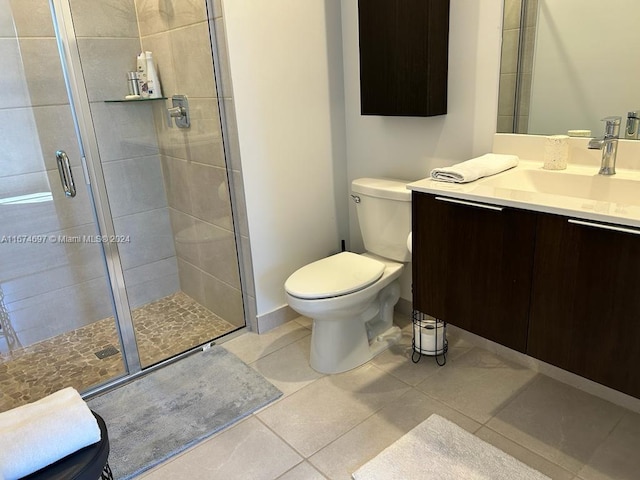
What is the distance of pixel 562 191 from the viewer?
1.80m

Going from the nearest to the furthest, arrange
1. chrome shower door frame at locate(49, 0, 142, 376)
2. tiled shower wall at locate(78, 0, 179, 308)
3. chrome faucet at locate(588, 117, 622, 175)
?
chrome faucet at locate(588, 117, 622, 175) < chrome shower door frame at locate(49, 0, 142, 376) < tiled shower wall at locate(78, 0, 179, 308)

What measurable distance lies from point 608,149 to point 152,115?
2.21 m

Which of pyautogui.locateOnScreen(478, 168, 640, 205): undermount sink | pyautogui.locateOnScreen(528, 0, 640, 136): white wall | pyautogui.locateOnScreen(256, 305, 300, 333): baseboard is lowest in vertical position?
pyautogui.locateOnScreen(256, 305, 300, 333): baseboard

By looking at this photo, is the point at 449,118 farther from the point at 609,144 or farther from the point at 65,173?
the point at 65,173

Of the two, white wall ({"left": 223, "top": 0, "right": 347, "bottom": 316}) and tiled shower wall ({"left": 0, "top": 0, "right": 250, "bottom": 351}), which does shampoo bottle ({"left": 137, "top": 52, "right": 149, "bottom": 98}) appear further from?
white wall ({"left": 223, "top": 0, "right": 347, "bottom": 316})

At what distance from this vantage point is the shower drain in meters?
2.46

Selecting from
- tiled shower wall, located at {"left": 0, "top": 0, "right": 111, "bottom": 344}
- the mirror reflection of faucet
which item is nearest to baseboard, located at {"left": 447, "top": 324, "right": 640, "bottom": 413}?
the mirror reflection of faucet

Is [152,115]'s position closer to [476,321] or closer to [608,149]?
[476,321]

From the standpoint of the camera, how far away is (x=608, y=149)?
1.68 metres

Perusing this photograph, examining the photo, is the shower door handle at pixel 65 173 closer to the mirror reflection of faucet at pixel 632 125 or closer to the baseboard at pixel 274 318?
the baseboard at pixel 274 318

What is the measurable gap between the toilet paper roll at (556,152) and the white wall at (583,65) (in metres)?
0.10

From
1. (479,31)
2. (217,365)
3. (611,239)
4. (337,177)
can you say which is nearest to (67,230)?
(217,365)

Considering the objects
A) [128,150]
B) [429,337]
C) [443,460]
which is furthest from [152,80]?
[443,460]

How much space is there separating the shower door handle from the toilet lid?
1183 millimetres
